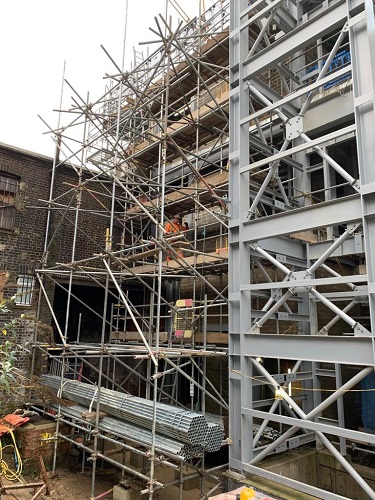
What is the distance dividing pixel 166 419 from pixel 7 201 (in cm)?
847

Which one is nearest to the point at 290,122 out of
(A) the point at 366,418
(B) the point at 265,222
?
(B) the point at 265,222

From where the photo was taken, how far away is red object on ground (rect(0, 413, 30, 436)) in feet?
29.1

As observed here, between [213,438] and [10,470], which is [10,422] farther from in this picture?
[213,438]

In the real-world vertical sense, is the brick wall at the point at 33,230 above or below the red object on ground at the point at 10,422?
above

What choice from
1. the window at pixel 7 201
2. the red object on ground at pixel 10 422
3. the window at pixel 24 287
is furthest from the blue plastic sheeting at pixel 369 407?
the window at pixel 7 201

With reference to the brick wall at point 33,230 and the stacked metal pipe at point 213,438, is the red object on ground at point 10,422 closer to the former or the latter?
the brick wall at point 33,230

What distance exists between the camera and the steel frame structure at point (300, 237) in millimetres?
Answer: 5227

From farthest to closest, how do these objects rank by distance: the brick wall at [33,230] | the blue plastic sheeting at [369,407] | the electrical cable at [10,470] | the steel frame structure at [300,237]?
the brick wall at [33,230] < the blue plastic sheeting at [369,407] < the electrical cable at [10,470] < the steel frame structure at [300,237]

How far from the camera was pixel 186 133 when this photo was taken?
35.6 ft

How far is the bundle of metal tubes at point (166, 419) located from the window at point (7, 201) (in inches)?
229

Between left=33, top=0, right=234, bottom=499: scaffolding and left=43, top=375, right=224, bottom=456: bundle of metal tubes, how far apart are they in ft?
0.14

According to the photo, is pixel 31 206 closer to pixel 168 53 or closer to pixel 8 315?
pixel 8 315

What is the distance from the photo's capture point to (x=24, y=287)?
36.9 ft

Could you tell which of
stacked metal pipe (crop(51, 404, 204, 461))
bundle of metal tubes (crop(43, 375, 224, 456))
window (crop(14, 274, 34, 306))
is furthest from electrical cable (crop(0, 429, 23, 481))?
window (crop(14, 274, 34, 306))
